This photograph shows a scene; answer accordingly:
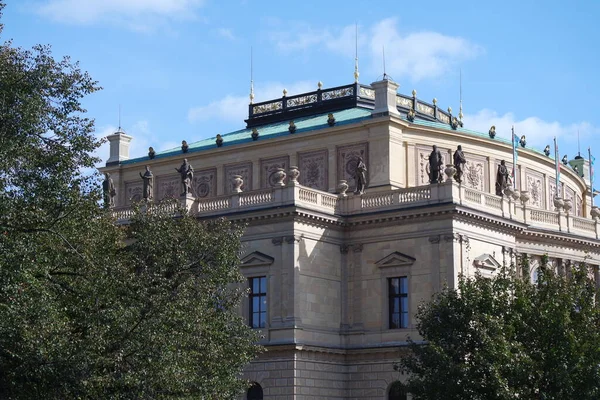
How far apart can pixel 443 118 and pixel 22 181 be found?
137ft

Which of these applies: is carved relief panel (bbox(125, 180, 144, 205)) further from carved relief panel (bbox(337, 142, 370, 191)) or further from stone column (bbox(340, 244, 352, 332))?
stone column (bbox(340, 244, 352, 332))

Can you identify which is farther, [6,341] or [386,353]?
[386,353]

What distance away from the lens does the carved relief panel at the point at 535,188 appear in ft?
225

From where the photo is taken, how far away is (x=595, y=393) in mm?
38844

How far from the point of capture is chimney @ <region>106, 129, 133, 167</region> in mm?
71312

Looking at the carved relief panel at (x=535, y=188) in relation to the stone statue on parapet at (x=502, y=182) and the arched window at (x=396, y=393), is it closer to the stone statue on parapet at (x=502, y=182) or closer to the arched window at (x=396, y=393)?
the stone statue on parapet at (x=502, y=182)

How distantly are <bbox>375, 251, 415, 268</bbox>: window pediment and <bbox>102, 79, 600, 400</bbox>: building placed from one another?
0.06 metres

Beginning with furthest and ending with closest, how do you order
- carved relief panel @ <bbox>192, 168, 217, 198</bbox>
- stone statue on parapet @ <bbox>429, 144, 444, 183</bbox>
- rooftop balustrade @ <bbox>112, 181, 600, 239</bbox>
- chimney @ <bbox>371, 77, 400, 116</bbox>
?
1. carved relief panel @ <bbox>192, 168, 217, 198</bbox>
2. chimney @ <bbox>371, 77, 400, 116</bbox>
3. stone statue on parapet @ <bbox>429, 144, 444, 183</bbox>
4. rooftop balustrade @ <bbox>112, 181, 600, 239</bbox>

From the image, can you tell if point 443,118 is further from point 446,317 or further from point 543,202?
point 446,317

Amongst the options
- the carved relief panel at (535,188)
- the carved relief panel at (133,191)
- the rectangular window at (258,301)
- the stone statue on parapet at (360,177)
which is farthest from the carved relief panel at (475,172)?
the carved relief panel at (133,191)

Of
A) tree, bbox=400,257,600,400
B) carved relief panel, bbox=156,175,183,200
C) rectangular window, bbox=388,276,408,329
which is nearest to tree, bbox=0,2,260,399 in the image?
tree, bbox=400,257,600,400

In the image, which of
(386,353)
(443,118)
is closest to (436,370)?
(386,353)

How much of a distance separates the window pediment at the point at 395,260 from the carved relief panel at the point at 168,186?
→ 1636 cm

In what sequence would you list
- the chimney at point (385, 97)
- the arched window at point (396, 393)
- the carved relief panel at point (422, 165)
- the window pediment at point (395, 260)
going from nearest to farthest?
1. the arched window at point (396, 393)
2. the window pediment at point (395, 260)
3. the chimney at point (385, 97)
4. the carved relief panel at point (422, 165)
